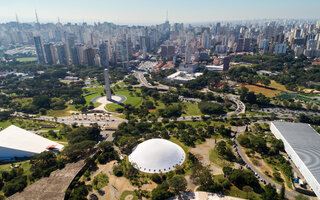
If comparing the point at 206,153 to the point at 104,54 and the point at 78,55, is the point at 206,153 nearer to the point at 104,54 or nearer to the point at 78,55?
the point at 104,54

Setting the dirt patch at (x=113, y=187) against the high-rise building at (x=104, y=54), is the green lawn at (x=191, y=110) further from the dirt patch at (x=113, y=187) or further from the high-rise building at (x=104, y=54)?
the high-rise building at (x=104, y=54)

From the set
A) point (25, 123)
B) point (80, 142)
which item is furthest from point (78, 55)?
point (80, 142)

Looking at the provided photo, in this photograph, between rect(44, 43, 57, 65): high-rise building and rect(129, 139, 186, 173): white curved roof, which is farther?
rect(44, 43, 57, 65): high-rise building

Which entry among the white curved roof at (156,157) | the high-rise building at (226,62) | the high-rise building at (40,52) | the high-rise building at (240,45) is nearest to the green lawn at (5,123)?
the white curved roof at (156,157)

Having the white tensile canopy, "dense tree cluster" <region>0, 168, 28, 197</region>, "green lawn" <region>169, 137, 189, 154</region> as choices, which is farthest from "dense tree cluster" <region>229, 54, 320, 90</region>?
"dense tree cluster" <region>0, 168, 28, 197</region>

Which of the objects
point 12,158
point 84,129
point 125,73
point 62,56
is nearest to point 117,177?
point 84,129

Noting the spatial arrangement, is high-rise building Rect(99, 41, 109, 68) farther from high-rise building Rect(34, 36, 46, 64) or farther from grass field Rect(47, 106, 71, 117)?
grass field Rect(47, 106, 71, 117)

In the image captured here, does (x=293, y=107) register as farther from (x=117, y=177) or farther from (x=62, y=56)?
(x=62, y=56)
